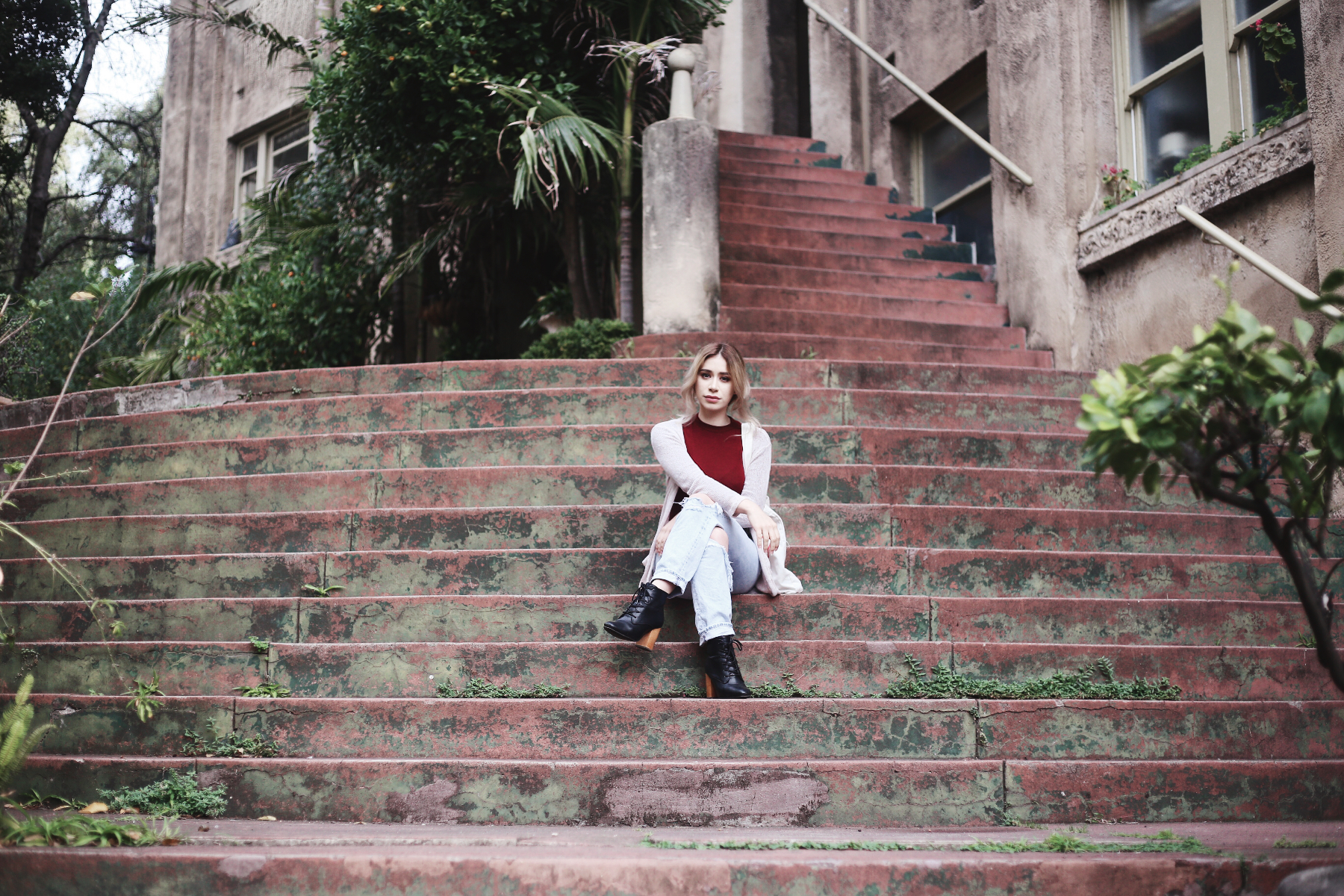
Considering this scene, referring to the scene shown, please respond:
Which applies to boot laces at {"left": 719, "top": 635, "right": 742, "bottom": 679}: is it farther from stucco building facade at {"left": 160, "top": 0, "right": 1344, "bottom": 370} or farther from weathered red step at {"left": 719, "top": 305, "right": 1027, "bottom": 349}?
stucco building facade at {"left": 160, "top": 0, "right": 1344, "bottom": 370}

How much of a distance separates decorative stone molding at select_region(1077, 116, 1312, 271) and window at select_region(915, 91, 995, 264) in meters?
1.72

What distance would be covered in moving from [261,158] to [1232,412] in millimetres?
14761

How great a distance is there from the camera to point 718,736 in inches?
153

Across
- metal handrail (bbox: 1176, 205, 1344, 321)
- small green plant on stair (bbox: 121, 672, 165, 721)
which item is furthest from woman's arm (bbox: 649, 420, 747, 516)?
metal handrail (bbox: 1176, 205, 1344, 321)

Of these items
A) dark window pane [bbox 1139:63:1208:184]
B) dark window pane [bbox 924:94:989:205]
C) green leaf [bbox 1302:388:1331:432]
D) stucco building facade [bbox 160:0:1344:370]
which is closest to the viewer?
green leaf [bbox 1302:388:1331:432]

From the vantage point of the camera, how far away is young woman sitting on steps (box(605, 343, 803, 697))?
4.05 meters

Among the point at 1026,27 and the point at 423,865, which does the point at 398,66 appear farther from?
the point at 423,865

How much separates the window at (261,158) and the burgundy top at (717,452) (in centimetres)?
1126

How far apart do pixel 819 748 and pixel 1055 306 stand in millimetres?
5459

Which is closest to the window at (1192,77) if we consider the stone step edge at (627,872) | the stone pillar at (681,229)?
the stone pillar at (681,229)

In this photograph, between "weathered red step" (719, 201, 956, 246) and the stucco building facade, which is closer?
the stucco building facade

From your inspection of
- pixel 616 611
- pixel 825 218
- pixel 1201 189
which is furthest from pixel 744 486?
pixel 825 218

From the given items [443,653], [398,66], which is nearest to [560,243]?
[398,66]

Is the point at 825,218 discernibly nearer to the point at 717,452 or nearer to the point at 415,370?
the point at 415,370
